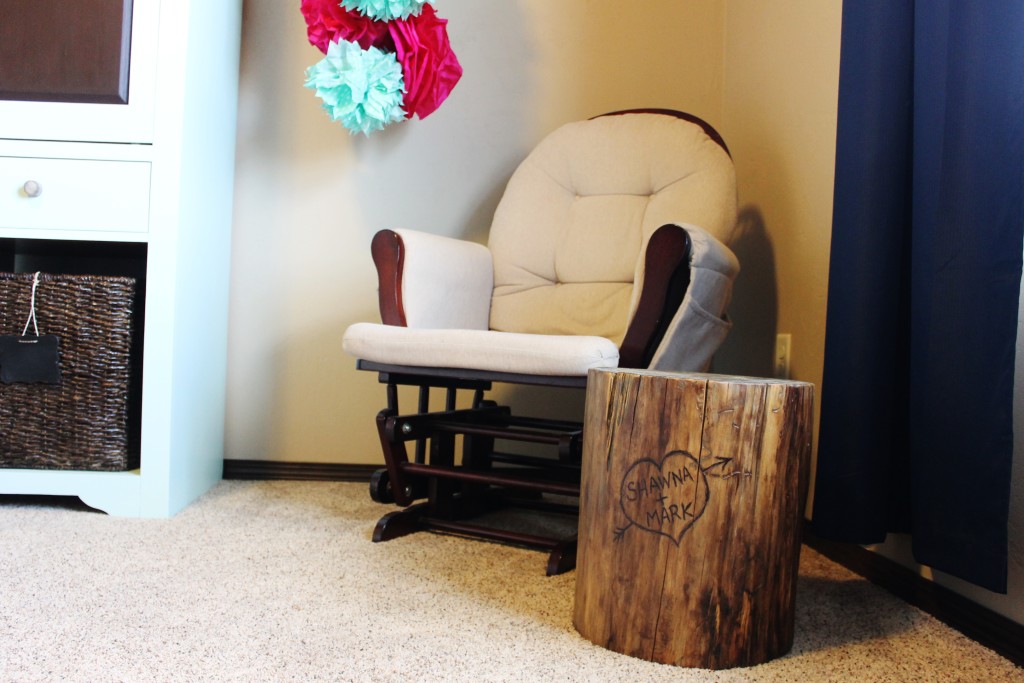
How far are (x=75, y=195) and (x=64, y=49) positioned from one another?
11.0 inches

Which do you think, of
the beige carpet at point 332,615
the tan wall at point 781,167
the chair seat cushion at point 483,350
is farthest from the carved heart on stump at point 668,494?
the tan wall at point 781,167

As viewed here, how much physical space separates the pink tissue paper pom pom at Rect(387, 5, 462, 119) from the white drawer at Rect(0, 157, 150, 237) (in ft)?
2.01

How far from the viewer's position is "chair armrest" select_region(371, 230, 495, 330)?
160 centimetres

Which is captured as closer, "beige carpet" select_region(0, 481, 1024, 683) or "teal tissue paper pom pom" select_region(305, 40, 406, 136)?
"beige carpet" select_region(0, 481, 1024, 683)

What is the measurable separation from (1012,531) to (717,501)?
→ 412 mm

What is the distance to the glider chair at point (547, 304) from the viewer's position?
139 cm

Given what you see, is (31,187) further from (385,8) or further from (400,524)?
(400,524)

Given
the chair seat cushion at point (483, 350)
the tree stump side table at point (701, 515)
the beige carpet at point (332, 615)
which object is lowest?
the beige carpet at point (332, 615)

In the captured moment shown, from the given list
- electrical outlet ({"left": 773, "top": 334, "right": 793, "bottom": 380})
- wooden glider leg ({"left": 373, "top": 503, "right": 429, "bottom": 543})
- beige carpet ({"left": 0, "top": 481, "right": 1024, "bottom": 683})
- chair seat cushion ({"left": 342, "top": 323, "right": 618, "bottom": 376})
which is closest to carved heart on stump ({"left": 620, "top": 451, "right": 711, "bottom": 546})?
beige carpet ({"left": 0, "top": 481, "right": 1024, "bottom": 683})

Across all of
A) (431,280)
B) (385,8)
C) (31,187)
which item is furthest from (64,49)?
(431,280)

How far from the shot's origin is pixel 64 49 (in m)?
1.63

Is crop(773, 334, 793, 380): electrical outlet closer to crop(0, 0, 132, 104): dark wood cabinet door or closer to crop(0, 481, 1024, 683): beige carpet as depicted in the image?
crop(0, 481, 1024, 683): beige carpet

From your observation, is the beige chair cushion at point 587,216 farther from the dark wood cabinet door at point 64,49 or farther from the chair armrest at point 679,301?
the dark wood cabinet door at point 64,49

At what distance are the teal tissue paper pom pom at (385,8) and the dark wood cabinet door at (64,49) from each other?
46 centimetres
